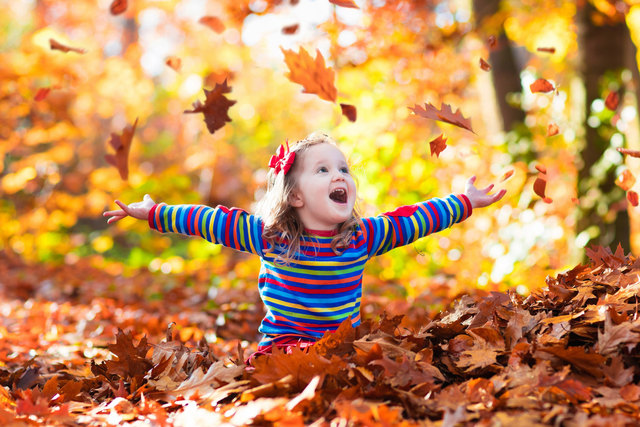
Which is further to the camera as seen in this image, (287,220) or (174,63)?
(174,63)

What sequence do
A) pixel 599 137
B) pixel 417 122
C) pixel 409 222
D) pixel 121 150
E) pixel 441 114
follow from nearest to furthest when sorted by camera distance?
1. pixel 441 114
2. pixel 409 222
3. pixel 121 150
4. pixel 599 137
5. pixel 417 122

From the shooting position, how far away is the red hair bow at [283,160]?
2.53 m

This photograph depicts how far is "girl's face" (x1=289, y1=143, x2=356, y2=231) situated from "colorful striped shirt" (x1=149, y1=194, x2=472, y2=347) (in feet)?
0.24

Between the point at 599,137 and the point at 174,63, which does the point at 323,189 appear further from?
the point at 599,137

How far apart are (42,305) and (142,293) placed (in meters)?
0.87

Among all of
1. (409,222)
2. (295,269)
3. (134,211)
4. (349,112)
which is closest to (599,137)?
(349,112)

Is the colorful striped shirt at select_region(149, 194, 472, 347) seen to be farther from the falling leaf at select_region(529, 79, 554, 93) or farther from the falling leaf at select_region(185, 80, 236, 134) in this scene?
the falling leaf at select_region(529, 79, 554, 93)

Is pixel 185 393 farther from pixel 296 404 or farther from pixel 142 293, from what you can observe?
pixel 142 293

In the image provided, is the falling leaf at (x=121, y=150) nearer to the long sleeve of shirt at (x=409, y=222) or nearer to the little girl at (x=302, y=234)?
the little girl at (x=302, y=234)

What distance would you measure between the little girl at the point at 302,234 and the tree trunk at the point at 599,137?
7.13 feet

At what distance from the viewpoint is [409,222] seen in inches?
103

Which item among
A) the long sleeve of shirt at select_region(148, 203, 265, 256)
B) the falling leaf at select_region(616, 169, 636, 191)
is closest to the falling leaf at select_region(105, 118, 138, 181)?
the long sleeve of shirt at select_region(148, 203, 265, 256)

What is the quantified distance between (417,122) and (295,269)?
5615 mm

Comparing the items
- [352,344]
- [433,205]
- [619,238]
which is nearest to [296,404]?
[352,344]
